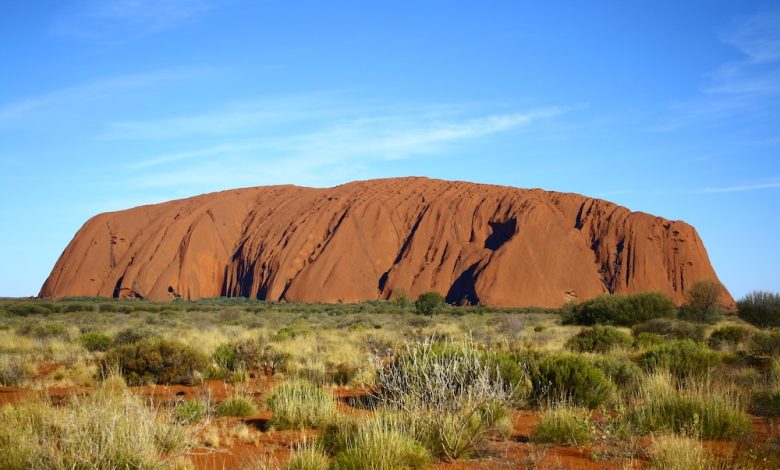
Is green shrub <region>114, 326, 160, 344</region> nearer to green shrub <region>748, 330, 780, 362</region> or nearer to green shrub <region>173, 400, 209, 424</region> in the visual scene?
green shrub <region>173, 400, 209, 424</region>

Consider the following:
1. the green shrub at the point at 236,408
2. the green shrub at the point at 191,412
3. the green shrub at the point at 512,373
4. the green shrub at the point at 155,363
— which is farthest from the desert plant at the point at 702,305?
the green shrub at the point at 191,412

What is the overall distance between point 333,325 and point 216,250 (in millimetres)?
51533

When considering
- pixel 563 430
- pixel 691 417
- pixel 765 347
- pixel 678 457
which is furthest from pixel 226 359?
pixel 765 347

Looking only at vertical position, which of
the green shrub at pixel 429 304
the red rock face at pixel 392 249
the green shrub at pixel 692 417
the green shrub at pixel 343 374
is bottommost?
the green shrub at pixel 429 304

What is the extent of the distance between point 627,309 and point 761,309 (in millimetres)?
4777

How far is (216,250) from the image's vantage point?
75688mm

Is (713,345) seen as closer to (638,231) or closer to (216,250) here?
(638,231)

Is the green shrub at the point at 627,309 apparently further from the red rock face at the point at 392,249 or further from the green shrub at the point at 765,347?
the red rock face at the point at 392,249

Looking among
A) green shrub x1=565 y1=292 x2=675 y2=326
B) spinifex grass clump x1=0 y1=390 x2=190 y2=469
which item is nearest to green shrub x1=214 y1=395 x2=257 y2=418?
spinifex grass clump x1=0 y1=390 x2=190 y2=469

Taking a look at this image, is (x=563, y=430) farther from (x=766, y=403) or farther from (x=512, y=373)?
(x=766, y=403)

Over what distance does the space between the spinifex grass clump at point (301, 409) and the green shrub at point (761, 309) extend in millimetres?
21348

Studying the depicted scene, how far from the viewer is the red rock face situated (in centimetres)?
6269

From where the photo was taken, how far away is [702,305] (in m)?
32.2

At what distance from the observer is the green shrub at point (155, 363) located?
11016mm
